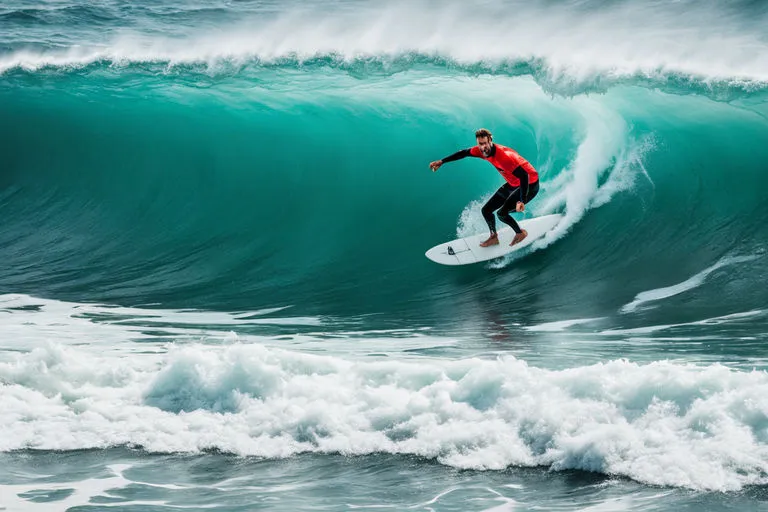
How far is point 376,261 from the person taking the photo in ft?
33.8

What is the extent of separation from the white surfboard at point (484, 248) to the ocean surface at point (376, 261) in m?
0.11

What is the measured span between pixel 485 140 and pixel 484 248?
1321 mm

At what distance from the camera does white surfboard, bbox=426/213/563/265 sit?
31.8 feet

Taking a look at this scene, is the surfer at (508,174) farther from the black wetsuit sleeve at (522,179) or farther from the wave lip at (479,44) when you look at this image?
the wave lip at (479,44)

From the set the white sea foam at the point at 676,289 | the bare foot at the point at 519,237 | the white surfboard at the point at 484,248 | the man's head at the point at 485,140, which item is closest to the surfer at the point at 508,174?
the man's head at the point at 485,140

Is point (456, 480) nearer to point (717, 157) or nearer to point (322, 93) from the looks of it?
point (717, 157)

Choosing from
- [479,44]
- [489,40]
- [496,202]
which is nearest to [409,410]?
[496,202]

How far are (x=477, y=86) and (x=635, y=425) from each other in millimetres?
8677

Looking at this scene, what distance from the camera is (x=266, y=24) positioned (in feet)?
54.5

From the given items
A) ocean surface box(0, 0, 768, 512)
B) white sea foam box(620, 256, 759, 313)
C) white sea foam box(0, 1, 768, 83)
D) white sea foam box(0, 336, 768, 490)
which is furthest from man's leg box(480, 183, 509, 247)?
white sea foam box(0, 1, 768, 83)

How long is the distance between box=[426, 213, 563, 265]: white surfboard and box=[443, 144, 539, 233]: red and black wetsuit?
400mm

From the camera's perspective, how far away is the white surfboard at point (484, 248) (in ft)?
31.8

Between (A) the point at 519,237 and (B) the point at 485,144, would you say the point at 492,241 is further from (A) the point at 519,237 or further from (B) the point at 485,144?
(B) the point at 485,144

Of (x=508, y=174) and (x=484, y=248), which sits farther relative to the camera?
(x=484, y=248)
